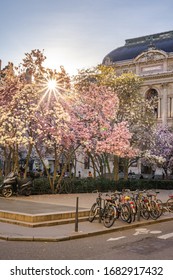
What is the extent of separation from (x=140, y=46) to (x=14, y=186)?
49.9 metres

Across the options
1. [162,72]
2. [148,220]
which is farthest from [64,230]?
[162,72]

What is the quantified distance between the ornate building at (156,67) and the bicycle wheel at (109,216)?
47.8m

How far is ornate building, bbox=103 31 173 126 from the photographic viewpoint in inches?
2408

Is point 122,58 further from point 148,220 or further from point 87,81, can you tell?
point 148,220

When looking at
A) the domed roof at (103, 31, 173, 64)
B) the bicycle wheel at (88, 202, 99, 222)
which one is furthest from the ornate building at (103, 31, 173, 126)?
the bicycle wheel at (88, 202, 99, 222)

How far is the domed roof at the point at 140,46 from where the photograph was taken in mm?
63062

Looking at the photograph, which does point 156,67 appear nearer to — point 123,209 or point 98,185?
point 98,185

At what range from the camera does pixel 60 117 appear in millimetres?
23500

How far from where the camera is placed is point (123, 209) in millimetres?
14234

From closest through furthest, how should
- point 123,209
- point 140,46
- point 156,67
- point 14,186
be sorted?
point 123,209, point 14,186, point 156,67, point 140,46

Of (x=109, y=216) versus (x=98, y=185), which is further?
(x=98, y=185)

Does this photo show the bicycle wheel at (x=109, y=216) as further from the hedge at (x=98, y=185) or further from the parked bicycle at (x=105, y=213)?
the hedge at (x=98, y=185)

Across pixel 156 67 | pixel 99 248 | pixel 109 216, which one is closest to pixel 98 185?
pixel 109 216

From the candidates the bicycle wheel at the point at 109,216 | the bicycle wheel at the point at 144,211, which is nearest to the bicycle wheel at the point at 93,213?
the bicycle wheel at the point at 109,216
